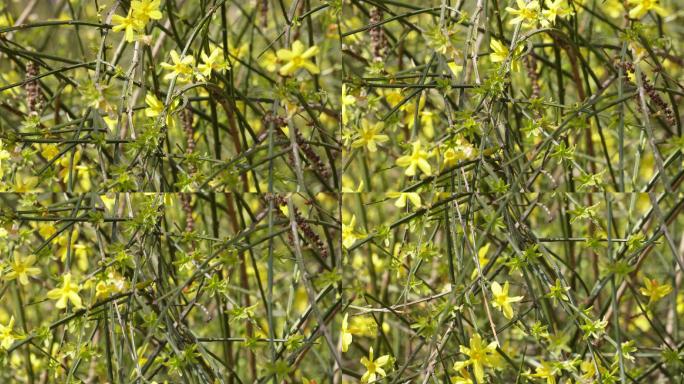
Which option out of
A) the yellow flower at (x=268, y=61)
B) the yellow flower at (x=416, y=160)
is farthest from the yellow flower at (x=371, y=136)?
the yellow flower at (x=268, y=61)

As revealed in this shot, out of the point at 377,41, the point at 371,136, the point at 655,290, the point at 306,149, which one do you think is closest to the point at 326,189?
the point at 306,149

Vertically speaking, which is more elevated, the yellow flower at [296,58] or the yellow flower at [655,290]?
the yellow flower at [296,58]

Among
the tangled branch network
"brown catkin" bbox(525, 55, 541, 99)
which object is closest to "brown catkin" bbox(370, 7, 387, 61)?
the tangled branch network

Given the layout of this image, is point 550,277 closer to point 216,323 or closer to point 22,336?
point 22,336

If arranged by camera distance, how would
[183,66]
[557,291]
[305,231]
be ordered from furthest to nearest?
[305,231] < [183,66] < [557,291]

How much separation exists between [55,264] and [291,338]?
899 millimetres

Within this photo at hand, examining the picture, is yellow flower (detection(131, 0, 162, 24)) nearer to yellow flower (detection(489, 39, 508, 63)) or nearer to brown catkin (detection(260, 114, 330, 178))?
brown catkin (detection(260, 114, 330, 178))

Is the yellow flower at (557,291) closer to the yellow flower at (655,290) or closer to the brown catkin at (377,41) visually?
the yellow flower at (655,290)

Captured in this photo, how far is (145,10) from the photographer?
3.84ft

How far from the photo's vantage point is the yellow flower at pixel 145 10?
45.8 inches

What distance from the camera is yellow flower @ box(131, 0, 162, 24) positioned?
1162mm

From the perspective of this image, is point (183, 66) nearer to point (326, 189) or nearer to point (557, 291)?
point (326, 189)

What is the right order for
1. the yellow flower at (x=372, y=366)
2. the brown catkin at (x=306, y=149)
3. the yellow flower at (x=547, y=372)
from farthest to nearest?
the brown catkin at (x=306, y=149)
the yellow flower at (x=372, y=366)
the yellow flower at (x=547, y=372)

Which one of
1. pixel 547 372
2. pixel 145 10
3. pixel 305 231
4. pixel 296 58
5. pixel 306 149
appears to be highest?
pixel 145 10
